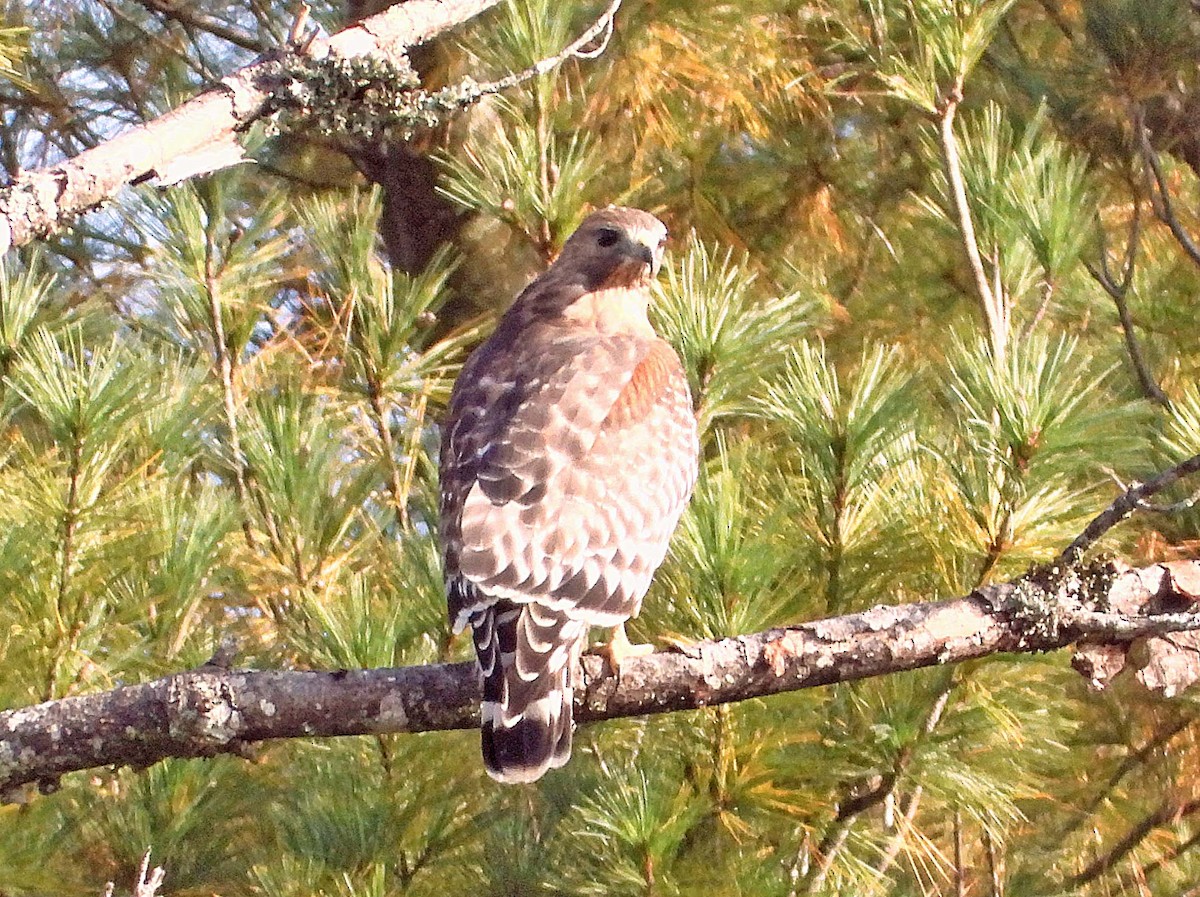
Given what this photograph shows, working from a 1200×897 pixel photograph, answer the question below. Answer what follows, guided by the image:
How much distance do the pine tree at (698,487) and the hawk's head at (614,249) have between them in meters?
0.07

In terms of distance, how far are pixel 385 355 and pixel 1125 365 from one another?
161cm

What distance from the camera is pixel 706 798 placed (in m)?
2.54

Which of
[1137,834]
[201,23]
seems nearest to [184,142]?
[1137,834]

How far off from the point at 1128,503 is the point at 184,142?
113cm

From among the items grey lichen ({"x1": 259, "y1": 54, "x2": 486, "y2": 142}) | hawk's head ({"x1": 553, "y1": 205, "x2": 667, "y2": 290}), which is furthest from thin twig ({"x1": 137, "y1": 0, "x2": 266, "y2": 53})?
grey lichen ({"x1": 259, "y1": 54, "x2": 486, "y2": 142})

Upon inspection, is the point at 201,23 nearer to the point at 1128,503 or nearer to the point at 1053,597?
the point at 1053,597

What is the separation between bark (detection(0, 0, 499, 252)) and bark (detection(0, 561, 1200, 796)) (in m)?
0.66

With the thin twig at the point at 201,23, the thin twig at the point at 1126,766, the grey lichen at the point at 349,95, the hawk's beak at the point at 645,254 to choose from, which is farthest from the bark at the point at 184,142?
the thin twig at the point at 201,23

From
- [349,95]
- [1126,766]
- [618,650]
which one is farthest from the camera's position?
[1126,766]

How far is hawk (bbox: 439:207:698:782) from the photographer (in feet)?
7.52

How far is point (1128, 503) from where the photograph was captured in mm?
1874

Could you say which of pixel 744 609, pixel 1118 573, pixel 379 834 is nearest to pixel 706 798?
pixel 744 609

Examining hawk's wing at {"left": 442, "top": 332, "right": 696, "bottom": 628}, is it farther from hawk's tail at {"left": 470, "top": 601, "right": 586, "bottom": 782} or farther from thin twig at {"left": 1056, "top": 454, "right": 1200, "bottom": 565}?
thin twig at {"left": 1056, "top": 454, "right": 1200, "bottom": 565}

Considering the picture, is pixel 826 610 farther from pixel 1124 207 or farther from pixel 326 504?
pixel 1124 207
